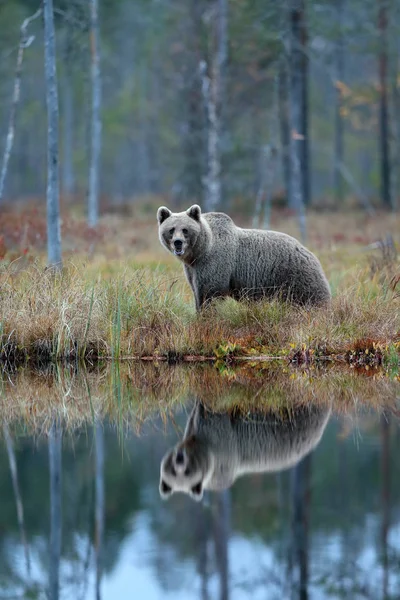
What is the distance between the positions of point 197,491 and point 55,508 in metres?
1.06

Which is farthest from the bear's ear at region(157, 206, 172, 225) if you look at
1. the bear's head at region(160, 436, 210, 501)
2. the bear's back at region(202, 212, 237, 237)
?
the bear's head at region(160, 436, 210, 501)

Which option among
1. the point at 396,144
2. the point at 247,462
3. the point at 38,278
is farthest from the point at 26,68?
the point at 247,462

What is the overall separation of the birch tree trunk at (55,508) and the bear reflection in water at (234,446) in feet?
2.61

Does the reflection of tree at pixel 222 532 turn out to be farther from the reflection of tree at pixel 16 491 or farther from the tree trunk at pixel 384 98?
the tree trunk at pixel 384 98

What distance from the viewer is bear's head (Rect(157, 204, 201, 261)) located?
11.2 m

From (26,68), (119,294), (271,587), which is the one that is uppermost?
(26,68)

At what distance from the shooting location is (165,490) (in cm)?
701

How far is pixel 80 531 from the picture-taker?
639 cm

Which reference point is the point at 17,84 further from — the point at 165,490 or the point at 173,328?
the point at 165,490

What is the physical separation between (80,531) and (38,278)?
6763mm

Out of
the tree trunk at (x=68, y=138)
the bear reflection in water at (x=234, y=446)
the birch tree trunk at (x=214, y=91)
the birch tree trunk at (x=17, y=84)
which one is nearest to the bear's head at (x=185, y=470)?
the bear reflection in water at (x=234, y=446)

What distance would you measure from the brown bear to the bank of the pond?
0.20 m

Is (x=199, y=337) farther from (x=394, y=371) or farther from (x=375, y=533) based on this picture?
(x=375, y=533)

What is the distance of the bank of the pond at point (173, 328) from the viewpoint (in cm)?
1186
